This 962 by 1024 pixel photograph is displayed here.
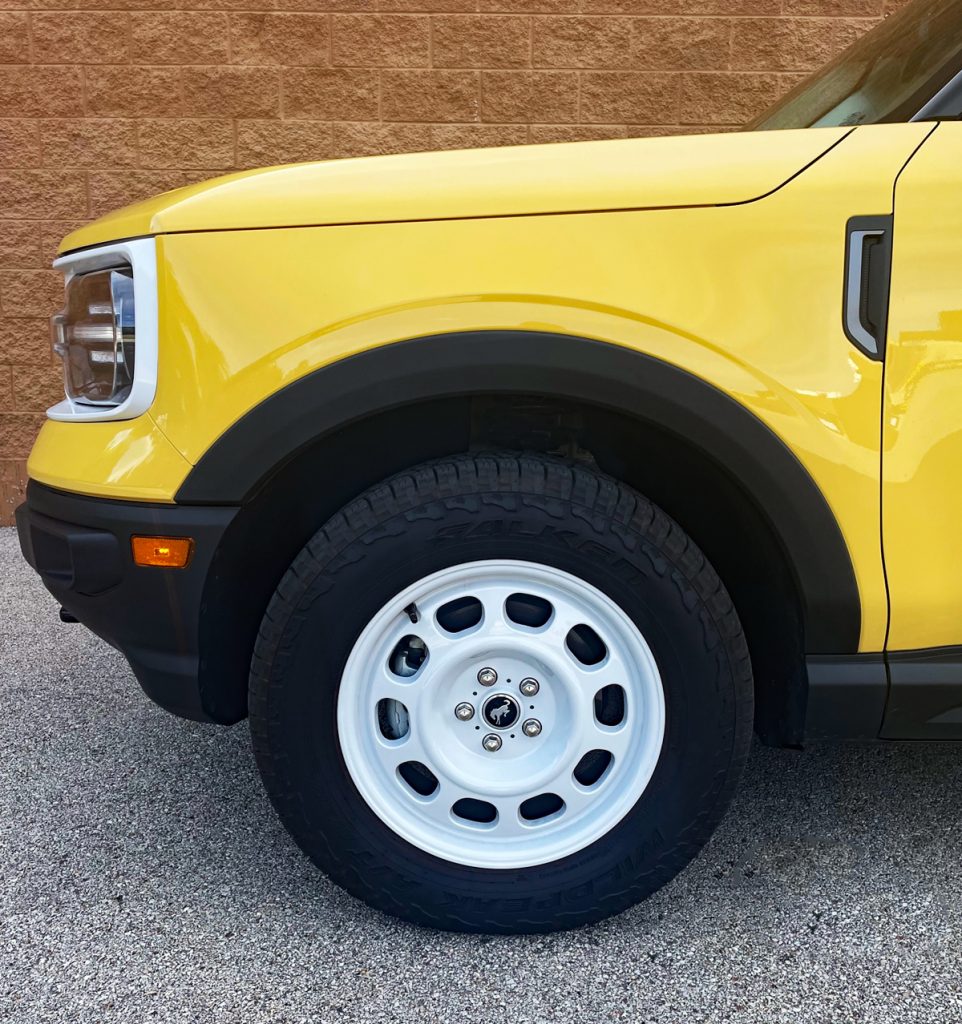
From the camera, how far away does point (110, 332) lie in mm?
1677

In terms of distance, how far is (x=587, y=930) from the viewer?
5.54 feet

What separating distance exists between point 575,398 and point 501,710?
61 cm

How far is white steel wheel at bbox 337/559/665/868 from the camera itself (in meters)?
1.61

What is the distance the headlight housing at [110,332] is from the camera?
5.17 ft

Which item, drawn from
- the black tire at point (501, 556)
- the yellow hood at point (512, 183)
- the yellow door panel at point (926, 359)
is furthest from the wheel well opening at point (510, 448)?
the yellow hood at point (512, 183)

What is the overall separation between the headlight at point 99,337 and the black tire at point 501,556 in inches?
20.3

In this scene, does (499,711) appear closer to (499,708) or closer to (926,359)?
(499,708)

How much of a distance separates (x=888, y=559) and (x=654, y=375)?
1.72 feet

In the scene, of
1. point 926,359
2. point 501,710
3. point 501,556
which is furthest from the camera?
point 501,710

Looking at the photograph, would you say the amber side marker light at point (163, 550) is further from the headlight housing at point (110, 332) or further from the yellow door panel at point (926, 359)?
the yellow door panel at point (926, 359)

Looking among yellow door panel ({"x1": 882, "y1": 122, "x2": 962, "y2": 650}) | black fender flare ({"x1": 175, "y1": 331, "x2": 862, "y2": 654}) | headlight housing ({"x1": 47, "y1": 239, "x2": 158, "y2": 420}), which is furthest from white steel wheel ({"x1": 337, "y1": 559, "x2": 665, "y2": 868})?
headlight housing ({"x1": 47, "y1": 239, "x2": 158, "y2": 420})

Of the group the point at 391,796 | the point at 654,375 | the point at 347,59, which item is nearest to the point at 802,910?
the point at 391,796

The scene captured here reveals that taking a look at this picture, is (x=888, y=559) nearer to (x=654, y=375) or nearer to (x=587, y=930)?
(x=654, y=375)

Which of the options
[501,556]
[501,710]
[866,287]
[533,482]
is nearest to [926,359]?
[866,287]
